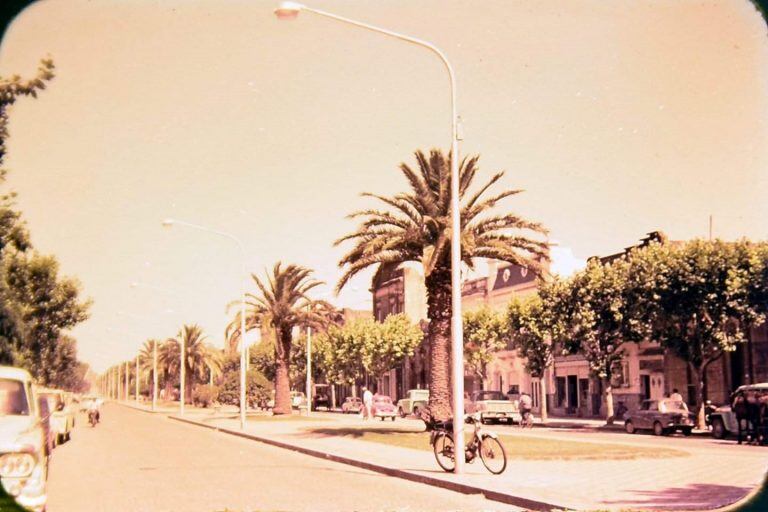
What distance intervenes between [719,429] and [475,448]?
54.0ft

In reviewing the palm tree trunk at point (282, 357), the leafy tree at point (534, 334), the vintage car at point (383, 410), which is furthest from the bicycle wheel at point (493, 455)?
the vintage car at point (383, 410)

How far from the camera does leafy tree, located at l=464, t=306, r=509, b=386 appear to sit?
200 ft

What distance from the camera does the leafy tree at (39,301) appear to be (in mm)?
41906

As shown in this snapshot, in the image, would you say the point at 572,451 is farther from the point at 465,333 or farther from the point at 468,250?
the point at 465,333

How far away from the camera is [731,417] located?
30.2 metres

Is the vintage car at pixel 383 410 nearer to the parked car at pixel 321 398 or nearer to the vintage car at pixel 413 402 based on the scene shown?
the vintage car at pixel 413 402

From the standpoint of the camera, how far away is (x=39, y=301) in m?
44.9

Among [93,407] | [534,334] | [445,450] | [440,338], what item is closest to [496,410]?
[534,334]

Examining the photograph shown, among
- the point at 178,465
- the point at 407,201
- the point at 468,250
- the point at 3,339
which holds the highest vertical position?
the point at 407,201

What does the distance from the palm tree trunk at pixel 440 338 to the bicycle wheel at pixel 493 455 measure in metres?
11.8

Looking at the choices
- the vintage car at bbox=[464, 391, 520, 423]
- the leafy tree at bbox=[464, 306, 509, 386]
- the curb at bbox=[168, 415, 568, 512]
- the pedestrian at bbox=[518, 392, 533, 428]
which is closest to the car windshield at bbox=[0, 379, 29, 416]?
the curb at bbox=[168, 415, 568, 512]

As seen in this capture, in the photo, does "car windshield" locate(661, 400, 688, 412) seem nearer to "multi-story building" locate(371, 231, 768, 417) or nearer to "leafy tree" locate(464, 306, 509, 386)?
"multi-story building" locate(371, 231, 768, 417)

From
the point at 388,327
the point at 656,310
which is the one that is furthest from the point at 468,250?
the point at 388,327

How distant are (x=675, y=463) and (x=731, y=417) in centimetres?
1251
